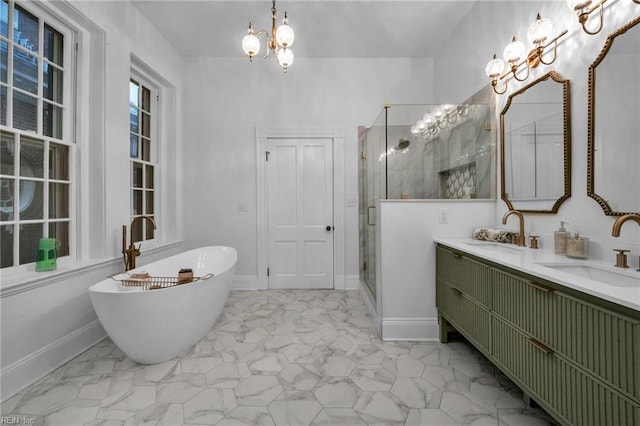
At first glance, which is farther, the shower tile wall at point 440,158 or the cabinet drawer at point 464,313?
the shower tile wall at point 440,158

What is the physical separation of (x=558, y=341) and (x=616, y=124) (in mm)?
1109

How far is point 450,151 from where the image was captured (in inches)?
96.8

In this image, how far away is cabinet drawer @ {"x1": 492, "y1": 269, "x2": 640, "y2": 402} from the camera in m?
Result: 0.87

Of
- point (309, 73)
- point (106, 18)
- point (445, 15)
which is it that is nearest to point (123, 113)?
point (106, 18)

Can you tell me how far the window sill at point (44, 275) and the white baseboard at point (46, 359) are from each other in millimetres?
425

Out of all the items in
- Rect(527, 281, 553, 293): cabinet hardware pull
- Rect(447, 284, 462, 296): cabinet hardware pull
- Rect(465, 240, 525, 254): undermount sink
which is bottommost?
Rect(447, 284, 462, 296): cabinet hardware pull

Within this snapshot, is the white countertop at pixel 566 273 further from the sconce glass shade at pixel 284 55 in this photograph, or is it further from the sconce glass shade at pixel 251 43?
the sconce glass shade at pixel 251 43

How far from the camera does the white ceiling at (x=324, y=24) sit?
2.68m

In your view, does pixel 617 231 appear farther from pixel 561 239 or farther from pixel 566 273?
pixel 561 239

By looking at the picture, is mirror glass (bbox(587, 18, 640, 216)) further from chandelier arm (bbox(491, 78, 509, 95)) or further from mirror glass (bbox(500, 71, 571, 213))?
chandelier arm (bbox(491, 78, 509, 95))

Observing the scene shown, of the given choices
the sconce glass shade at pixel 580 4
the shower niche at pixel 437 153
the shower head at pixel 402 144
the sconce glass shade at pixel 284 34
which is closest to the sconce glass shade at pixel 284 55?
the sconce glass shade at pixel 284 34

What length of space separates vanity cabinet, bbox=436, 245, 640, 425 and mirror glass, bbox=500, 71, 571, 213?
2.22 feet

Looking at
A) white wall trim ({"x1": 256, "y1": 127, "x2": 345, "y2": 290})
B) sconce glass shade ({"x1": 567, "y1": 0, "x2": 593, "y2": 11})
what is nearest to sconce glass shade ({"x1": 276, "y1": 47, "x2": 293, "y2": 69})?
white wall trim ({"x1": 256, "y1": 127, "x2": 345, "y2": 290})

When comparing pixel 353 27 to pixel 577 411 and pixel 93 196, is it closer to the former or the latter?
pixel 93 196
